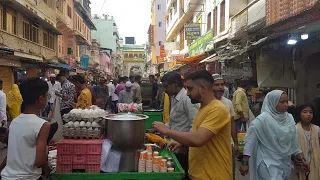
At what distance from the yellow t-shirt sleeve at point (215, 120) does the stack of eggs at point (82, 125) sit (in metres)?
1.17

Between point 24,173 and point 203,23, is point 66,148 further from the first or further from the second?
point 203,23

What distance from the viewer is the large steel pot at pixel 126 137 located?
10.4ft

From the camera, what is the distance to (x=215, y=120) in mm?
2748

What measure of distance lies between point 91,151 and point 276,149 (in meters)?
2.18

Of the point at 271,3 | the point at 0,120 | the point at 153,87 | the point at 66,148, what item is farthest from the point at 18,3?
the point at 66,148

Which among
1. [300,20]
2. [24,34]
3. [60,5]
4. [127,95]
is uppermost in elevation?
[60,5]

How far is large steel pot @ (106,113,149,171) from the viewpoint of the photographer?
125 inches

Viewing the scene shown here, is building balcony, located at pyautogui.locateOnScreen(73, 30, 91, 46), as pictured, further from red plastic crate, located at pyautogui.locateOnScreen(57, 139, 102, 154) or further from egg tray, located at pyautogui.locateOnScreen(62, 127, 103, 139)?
red plastic crate, located at pyautogui.locateOnScreen(57, 139, 102, 154)

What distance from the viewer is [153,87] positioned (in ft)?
47.9

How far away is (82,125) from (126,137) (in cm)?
50

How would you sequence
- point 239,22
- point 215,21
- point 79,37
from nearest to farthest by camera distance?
point 239,22, point 215,21, point 79,37

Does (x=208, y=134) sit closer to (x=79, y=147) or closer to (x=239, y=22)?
(x=79, y=147)

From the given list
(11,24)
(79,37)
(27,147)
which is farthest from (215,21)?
(79,37)

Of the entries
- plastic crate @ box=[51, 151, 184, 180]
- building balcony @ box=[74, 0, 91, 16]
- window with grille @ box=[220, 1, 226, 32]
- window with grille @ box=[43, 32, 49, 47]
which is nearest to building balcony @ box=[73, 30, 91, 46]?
building balcony @ box=[74, 0, 91, 16]
